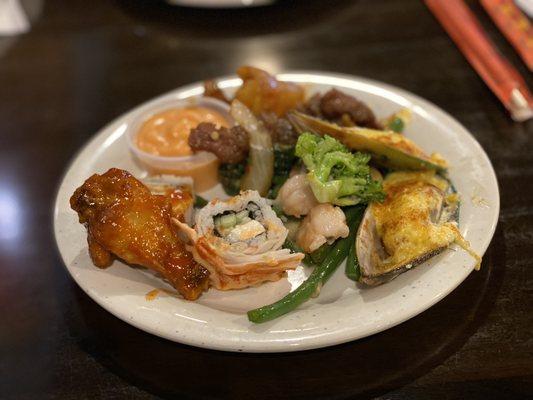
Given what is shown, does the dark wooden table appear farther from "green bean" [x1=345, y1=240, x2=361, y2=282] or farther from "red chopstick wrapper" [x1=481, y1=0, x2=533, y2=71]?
"green bean" [x1=345, y1=240, x2=361, y2=282]

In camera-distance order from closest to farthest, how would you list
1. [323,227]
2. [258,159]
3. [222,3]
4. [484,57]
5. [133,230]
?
[133,230] < [323,227] < [258,159] < [484,57] < [222,3]

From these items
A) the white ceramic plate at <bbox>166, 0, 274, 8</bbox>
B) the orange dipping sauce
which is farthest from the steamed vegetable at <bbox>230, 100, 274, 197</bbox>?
the white ceramic plate at <bbox>166, 0, 274, 8</bbox>

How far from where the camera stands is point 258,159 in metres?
2.96

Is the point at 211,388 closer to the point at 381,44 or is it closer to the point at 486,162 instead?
the point at 486,162

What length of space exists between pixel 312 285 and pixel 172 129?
1.42m

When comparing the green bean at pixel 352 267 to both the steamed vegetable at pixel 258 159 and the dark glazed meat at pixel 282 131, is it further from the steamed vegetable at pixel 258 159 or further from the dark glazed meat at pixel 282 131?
the dark glazed meat at pixel 282 131

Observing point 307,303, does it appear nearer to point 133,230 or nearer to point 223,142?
point 133,230

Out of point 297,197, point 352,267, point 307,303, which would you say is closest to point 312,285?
point 307,303

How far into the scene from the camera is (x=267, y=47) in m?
4.46

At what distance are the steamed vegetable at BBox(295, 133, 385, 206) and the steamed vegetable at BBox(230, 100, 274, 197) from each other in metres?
0.30

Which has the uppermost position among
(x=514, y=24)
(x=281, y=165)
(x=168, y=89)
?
(x=514, y=24)

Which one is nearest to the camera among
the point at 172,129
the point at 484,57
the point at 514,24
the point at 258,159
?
the point at 258,159

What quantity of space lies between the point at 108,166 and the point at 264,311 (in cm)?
147

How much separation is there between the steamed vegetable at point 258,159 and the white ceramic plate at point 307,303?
0.60m
